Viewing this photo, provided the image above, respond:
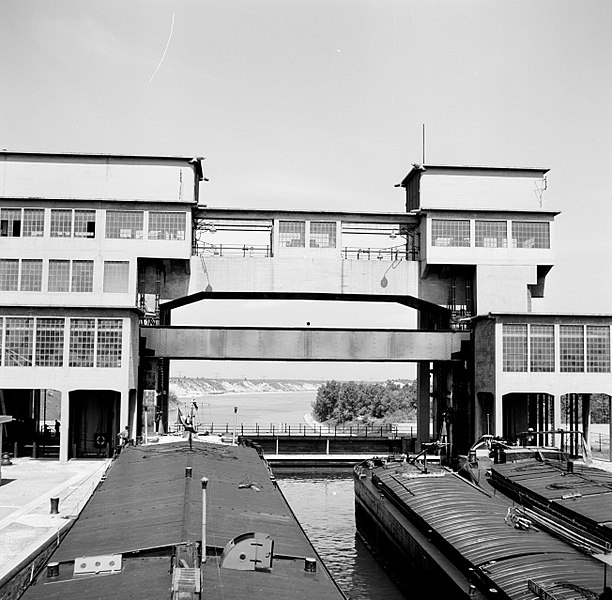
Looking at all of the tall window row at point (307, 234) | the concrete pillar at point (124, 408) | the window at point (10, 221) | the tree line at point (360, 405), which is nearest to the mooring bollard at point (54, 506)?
the concrete pillar at point (124, 408)

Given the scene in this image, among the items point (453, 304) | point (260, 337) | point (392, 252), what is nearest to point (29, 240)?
point (260, 337)

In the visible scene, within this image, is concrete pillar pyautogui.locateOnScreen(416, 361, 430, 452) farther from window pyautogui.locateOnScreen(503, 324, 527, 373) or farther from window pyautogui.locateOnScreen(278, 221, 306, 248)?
window pyautogui.locateOnScreen(278, 221, 306, 248)

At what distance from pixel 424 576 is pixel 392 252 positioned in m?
33.8

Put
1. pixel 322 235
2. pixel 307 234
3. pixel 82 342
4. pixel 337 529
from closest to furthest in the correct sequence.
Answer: pixel 337 529 < pixel 82 342 < pixel 307 234 < pixel 322 235

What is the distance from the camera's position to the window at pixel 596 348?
4741cm

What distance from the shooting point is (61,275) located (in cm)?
5016

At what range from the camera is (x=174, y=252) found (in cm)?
5047

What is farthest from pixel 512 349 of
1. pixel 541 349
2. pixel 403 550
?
pixel 403 550

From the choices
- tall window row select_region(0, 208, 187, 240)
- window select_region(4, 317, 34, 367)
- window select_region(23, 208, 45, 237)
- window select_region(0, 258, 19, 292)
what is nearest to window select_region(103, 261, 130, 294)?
tall window row select_region(0, 208, 187, 240)

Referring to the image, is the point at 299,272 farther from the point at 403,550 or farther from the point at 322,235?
the point at 403,550

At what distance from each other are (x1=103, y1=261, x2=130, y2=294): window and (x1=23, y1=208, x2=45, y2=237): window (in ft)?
15.9

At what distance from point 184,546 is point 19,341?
35036 mm

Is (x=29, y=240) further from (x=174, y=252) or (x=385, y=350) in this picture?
(x=385, y=350)

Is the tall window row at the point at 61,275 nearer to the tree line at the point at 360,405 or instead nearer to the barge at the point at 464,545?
the barge at the point at 464,545
